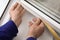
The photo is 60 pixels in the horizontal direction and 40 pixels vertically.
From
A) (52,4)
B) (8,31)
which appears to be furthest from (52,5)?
(8,31)

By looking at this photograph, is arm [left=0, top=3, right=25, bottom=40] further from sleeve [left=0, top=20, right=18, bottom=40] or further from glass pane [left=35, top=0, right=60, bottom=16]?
glass pane [left=35, top=0, right=60, bottom=16]

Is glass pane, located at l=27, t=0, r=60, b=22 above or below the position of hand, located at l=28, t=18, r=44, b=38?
above

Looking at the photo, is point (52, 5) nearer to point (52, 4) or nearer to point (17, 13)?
point (52, 4)

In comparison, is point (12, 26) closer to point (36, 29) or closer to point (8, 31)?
point (8, 31)

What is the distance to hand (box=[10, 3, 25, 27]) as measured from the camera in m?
0.91

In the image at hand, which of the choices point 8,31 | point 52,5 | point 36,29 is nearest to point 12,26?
point 8,31

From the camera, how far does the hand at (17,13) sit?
91 centimetres

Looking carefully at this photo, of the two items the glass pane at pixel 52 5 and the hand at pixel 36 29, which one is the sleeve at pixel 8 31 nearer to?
the hand at pixel 36 29

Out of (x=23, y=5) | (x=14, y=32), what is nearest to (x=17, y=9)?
(x=23, y=5)

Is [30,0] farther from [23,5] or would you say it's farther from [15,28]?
[15,28]

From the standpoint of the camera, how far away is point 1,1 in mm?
1100

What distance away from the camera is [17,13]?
93 centimetres

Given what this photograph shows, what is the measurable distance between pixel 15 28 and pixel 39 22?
0.15 meters

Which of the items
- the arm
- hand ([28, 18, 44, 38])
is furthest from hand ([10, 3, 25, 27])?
hand ([28, 18, 44, 38])
